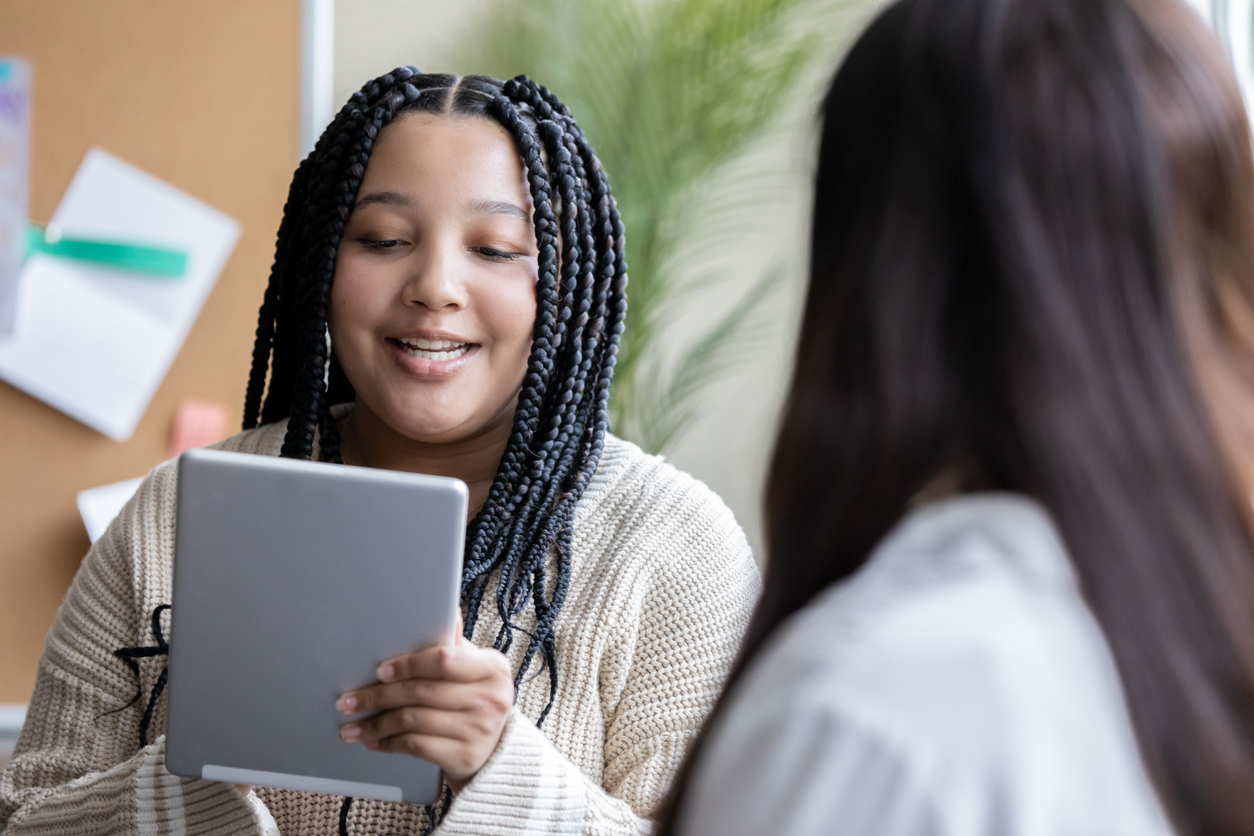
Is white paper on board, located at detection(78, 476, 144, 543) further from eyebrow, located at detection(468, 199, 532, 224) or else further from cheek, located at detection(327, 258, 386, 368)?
eyebrow, located at detection(468, 199, 532, 224)

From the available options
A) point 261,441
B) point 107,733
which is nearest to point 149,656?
point 107,733

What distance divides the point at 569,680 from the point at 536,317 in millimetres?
355

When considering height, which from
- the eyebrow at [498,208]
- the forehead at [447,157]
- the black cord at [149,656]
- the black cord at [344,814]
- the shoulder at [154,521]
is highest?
the forehead at [447,157]

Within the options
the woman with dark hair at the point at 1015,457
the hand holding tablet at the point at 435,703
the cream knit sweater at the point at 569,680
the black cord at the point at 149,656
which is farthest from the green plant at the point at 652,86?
the woman with dark hair at the point at 1015,457

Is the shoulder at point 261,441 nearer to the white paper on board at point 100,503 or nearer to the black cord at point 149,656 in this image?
the black cord at point 149,656

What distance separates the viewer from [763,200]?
225 centimetres

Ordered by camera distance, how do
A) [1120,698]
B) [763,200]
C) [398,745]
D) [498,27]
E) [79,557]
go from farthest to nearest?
[763,200], [498,27], [79,557], [398,745], [1120,698]

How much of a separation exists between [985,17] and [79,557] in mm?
1736

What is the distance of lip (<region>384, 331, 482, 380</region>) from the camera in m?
1.08

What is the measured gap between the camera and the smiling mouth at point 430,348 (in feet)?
3.59

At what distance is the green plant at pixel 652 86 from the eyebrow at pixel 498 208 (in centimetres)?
89

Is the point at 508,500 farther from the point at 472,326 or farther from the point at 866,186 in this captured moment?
the point at 866,186

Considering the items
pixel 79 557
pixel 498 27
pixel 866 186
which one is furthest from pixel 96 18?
pixel 866 186

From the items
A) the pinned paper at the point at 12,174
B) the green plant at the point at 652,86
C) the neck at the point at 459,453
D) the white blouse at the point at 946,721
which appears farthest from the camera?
the green plant at the point at 652,86
